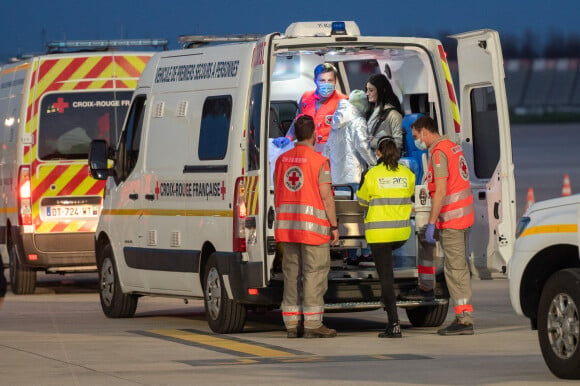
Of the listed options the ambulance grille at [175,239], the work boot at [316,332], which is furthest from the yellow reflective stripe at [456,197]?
the ambulance grille at [175,239]

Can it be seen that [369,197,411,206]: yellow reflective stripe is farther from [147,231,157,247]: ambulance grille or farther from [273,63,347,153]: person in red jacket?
[147,231,157,247]: ambulance grille

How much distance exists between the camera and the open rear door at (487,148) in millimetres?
13680

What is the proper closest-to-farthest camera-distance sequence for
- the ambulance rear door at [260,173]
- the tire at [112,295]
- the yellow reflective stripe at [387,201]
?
the ambulance rear door at [260,173] < the yellow reflective stripe at [387,201] < the tire at [112,295]

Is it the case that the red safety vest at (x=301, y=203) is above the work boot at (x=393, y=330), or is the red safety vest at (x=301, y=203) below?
above

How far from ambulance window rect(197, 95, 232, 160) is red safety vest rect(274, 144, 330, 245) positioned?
25.6 inches

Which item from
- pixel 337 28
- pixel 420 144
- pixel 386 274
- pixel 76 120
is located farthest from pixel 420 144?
pixel 76 120

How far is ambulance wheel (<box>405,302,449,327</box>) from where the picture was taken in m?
14.7

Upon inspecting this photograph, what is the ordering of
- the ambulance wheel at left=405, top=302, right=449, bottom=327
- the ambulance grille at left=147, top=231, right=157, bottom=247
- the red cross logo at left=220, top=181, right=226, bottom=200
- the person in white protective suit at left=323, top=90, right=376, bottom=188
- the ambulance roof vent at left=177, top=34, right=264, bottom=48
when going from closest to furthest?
the red cross logo at left=220, top=181, right=226, bottom=200
the ambulance wheel at left=405, top=302, right=449, bottom=327
the person in white protective suit at left=323, top=90, right=376, bottom=188
the ambulance grille at left=147, top=231, right=157, bottom=247
the ambulance roof vent at left=177, top=34, right=264, bottom=48

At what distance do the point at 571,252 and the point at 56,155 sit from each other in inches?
356

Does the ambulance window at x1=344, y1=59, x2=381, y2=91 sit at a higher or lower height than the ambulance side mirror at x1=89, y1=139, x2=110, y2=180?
higher

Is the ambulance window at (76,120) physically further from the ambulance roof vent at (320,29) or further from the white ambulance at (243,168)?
the ambulance roof vent at (320,29)

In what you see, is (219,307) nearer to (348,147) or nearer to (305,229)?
(305,229)

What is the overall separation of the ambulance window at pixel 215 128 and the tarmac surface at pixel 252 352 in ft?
4.89

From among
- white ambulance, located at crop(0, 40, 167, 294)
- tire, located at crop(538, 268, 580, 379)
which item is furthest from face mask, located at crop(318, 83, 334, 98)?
tire, located at crop(538, 268, 580, 379)
